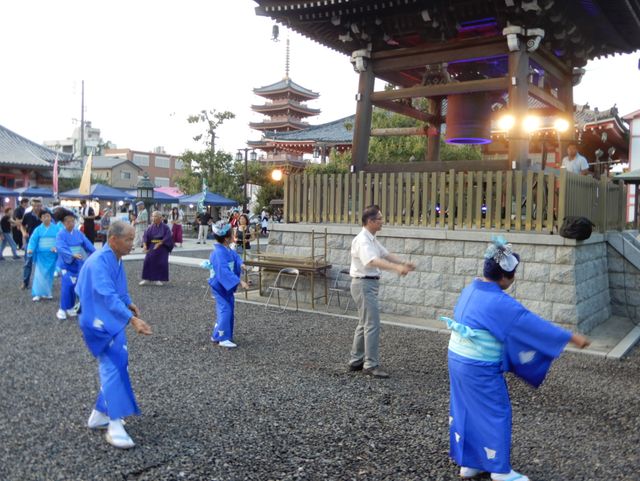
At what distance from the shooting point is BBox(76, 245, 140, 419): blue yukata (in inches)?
155

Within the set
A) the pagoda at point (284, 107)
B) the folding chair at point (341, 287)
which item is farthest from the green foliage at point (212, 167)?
the folding chair at point (341, 287)

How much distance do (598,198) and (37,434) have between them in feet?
29.8

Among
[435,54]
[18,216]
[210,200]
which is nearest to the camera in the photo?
[435,54]

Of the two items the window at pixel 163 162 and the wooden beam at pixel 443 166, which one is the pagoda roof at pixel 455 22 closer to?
the wooden beam at pixel 443 166

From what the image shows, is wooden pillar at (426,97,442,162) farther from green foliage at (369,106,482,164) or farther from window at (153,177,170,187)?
window at (153,177,170,187)

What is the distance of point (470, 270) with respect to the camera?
8.47 metres

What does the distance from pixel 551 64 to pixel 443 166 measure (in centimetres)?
302

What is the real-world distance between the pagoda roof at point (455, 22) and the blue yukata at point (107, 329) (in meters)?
6.98

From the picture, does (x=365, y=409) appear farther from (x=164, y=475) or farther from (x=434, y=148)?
(x=434, y=148)

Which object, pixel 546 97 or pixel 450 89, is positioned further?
pixel 546 97

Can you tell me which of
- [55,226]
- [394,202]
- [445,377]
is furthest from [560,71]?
[55,226]

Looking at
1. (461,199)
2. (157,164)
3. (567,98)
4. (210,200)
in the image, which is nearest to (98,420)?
(461,199)

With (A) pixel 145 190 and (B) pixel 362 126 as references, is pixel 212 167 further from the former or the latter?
(B) pixel 362 126

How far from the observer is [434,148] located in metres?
12.0
